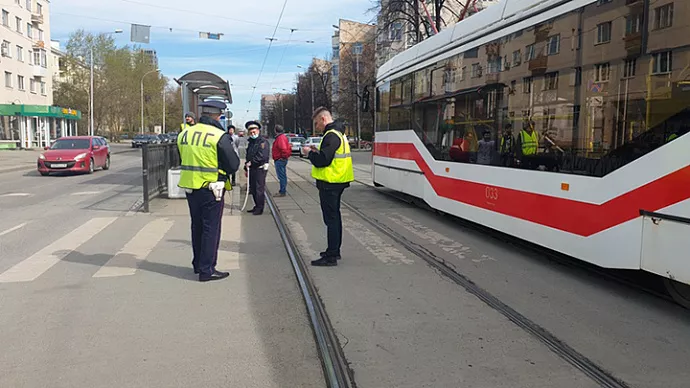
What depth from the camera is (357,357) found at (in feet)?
13.0

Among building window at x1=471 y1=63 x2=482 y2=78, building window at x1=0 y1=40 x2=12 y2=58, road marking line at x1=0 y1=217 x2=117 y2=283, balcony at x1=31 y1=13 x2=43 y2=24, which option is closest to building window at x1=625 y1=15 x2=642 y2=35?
building window at x1=471 y1=63 x2=482 y2=78

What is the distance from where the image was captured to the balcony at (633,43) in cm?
513

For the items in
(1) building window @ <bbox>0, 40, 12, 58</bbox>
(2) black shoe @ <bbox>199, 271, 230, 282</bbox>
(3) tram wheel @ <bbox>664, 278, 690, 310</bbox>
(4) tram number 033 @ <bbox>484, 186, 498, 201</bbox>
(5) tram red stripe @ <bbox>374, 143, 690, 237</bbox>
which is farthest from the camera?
(1) building window @ <bbox>0, 40, 12, 58</bbox>

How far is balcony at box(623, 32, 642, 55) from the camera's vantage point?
16.8 feet

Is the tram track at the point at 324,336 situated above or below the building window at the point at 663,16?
below

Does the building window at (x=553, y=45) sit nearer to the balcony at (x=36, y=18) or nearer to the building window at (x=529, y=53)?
the building window at (x=529, y=53)

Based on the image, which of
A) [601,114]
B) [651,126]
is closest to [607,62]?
[601,114]

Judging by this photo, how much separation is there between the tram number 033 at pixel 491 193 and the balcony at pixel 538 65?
1.69 meters

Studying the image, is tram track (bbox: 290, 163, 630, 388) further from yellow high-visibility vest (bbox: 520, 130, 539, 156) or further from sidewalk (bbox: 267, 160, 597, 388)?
yellow high-visibility vest (bbox: 520, 130, 539, 156)

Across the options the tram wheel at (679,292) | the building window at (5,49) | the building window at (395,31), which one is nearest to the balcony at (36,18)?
the building window at (5,49)

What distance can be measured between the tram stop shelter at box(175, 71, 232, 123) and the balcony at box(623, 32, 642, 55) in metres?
13.0

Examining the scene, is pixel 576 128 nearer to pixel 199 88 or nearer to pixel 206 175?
pixel 206 175

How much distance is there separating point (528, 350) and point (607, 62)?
315cm

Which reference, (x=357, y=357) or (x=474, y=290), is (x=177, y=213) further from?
(x=357, y=357)
